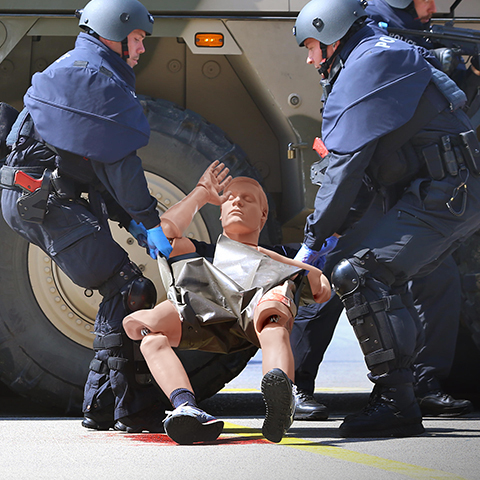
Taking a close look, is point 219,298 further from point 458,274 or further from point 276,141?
point 458,274

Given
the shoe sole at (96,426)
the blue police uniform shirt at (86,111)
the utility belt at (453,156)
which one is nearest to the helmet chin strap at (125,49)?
the blue police uniform shirt at (86,111)

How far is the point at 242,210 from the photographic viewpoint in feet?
11.0

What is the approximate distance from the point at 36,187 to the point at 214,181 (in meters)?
0.84

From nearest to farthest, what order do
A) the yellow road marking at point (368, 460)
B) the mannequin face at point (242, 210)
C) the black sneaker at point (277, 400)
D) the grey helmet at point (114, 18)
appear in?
the yellow road marking at point (368, 460)
the black sneaker at point (277, 400)
the mannequin face at point (242, 210)
the grey helmet at point (114, 18)

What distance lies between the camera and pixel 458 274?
4234 mm

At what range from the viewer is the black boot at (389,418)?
3139 millimetres

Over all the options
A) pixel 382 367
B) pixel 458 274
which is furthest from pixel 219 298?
pixel 458 274

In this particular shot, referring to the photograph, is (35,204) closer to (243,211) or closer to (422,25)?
(243,211)

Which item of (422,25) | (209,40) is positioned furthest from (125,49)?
(422,25)

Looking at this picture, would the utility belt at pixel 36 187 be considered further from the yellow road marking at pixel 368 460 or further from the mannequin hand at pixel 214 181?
the yellow road marking at pixel 368 460

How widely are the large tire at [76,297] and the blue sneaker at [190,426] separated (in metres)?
1.17

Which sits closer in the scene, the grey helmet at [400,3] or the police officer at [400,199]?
the police officer at [400,199]

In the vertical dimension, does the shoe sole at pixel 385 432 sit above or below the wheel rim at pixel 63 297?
below

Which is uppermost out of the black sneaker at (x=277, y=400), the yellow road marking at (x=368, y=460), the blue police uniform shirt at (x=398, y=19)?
the blue police uniform shirt at (x=398, y=19)
